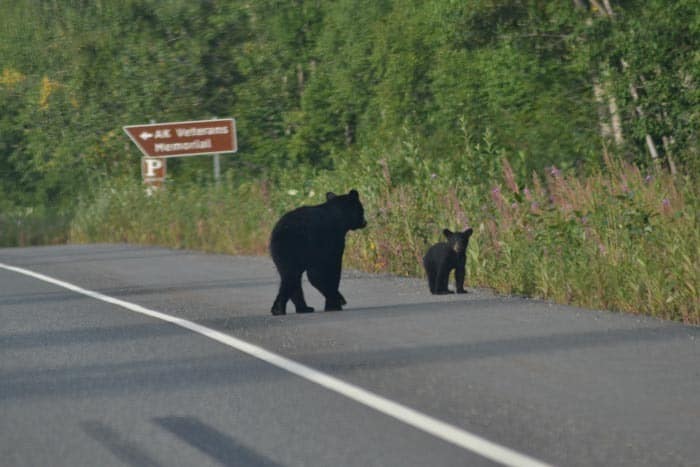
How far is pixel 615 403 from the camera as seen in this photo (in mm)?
7492

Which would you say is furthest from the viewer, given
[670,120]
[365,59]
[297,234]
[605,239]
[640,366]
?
[365,59]

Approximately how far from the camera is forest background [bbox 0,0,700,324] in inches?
560

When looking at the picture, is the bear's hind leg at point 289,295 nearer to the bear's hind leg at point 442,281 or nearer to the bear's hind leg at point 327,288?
the bear's hind leg at point 327,288

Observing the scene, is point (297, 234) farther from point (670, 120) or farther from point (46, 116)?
point (46, 116)

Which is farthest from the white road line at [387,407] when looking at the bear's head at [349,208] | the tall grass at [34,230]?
the tall grass at [34,230]

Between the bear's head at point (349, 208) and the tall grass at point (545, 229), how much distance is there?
1941mm

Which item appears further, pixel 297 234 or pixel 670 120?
pixel 670 120

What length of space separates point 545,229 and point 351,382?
6587mm

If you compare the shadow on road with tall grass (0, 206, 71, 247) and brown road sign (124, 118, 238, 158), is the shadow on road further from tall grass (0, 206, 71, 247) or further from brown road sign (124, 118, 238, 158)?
tall grass (0, 206, 71, 247)

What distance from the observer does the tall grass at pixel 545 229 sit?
40.2 ft

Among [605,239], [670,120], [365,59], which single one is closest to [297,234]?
[605,239]

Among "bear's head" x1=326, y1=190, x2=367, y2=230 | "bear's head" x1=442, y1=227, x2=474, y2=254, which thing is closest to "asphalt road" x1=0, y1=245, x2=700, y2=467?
"bear's head" x1=442, y1=227, x2=474, y2=254

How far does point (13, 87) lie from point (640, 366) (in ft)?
176

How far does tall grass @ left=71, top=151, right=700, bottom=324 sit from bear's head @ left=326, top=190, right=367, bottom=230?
1.94 m
